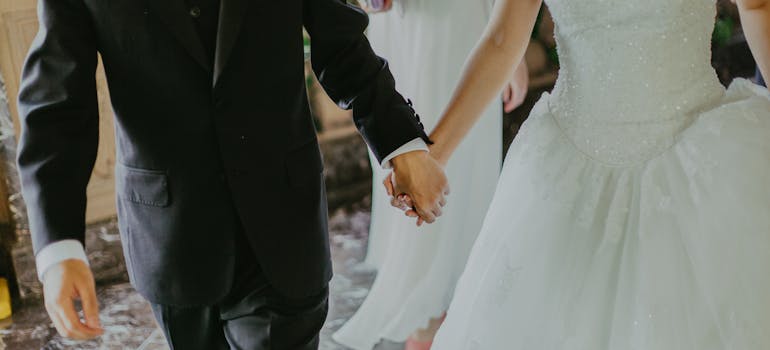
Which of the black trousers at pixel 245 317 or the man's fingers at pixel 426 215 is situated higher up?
the man's fingers at pixel 426 215

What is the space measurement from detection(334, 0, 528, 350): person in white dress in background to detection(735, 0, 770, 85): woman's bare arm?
1.13 meters

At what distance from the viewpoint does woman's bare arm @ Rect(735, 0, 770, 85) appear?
1454 mm

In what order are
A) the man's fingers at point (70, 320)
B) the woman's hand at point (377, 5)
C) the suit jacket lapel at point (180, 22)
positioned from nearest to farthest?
the man's fingers at point (70, 320), the suit jacket lapel at point (180, 22), the woman's hand at point (377, 5)

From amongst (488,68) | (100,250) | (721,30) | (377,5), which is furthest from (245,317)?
(721,30)

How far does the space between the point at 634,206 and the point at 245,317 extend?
2.56 feet

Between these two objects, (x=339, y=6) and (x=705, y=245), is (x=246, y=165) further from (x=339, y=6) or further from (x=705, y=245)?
(x=705, y=245)

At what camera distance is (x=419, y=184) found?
1.61m

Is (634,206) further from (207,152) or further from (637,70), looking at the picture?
(207,152)

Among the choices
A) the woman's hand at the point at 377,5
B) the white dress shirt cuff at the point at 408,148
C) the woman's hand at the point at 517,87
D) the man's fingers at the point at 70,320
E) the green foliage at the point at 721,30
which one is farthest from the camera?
the green foliage at the point at 721,30

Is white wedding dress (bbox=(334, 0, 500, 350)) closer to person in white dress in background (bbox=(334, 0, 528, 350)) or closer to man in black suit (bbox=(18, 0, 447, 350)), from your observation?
person in white dress in background (bbox=(334, 0, 528, 350))

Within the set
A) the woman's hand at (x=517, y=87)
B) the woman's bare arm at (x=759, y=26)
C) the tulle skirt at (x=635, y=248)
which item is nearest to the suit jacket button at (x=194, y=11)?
the tulle skirt at (x=635, y=248)

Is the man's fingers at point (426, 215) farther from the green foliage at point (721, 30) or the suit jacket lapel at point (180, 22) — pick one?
the green foliage at point (721, 30)

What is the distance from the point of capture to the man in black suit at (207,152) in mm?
1328

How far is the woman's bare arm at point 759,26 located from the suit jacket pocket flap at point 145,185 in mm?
1090
